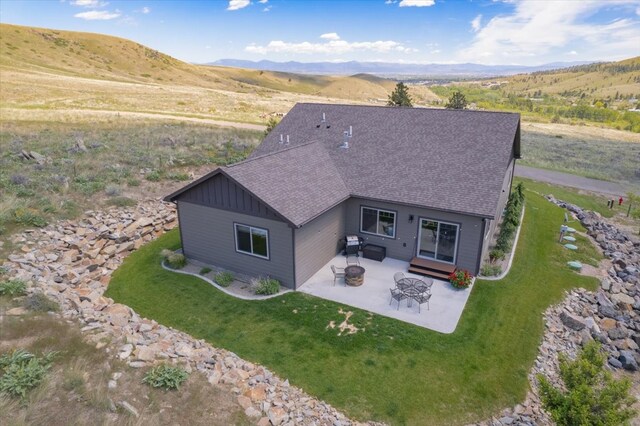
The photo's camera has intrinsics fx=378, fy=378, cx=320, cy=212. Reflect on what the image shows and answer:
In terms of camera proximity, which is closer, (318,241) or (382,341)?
(382,341)

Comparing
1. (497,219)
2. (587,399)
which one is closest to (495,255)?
(497,219)

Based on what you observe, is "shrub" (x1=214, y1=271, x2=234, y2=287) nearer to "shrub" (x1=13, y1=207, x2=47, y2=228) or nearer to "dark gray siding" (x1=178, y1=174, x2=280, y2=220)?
"dark gray siding" (x1=178, y1=174, x2=280, y2=220)

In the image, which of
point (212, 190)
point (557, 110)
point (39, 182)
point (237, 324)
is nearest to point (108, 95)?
point (39, 182)

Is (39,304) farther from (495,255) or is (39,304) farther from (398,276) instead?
(495,255)

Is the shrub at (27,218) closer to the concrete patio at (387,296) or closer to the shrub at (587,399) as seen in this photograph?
the concrete patio at (387,296)

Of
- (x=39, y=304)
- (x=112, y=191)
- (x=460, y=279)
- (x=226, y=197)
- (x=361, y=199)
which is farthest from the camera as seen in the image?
(x=112, y=191)

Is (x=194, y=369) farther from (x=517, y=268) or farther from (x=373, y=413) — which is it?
(x=517, y=268)
